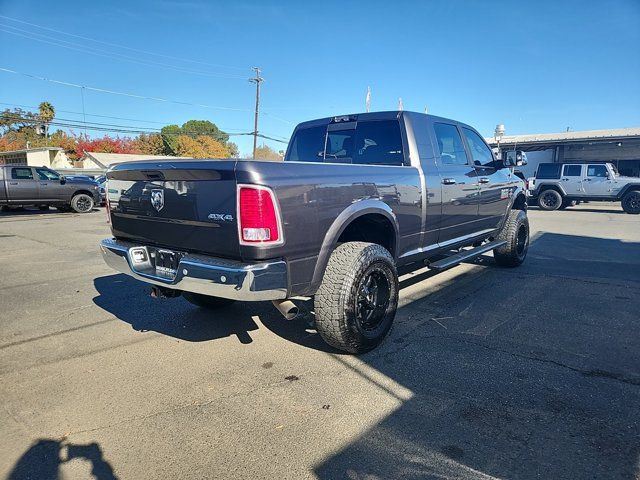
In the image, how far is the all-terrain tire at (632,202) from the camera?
17234 millimetres

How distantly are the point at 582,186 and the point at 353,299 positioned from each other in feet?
60.8

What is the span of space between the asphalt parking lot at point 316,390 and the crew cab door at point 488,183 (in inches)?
42.5

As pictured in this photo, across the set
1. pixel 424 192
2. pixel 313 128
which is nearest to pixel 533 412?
pixel 424 192

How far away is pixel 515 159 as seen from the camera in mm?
6316

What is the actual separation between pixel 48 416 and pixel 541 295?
5125mm

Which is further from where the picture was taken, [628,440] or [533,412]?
[533,412]

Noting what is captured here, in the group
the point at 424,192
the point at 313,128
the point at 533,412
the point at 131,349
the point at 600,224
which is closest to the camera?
the point at 533,412

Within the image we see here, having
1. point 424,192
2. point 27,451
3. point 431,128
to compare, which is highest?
point 431,128

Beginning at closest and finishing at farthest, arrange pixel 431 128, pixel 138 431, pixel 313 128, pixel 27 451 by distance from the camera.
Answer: pixel 27 451, pixel 138 431, pixel 431 128, pixel 313 128

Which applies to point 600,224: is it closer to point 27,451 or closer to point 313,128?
point 313,128

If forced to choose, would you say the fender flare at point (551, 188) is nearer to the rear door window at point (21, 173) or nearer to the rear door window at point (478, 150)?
the rear door window at point (478, 150)

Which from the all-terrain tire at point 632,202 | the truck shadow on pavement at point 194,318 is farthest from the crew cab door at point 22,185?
the all-terrain tire at point 632,202

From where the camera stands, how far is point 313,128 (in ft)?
17.2

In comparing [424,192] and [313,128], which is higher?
[313,128]
